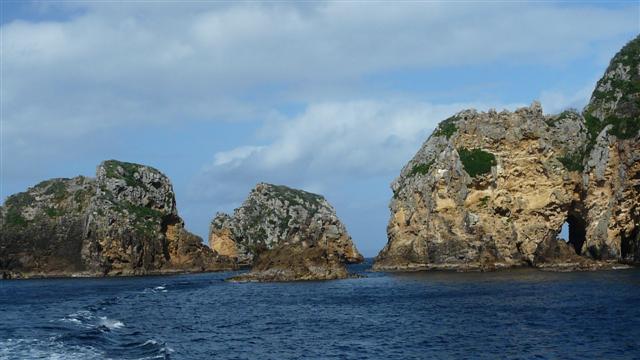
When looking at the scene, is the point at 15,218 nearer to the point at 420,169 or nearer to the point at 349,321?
the point at 420,169

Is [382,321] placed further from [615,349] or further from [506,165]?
[506,165]

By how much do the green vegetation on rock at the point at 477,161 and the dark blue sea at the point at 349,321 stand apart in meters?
26.3

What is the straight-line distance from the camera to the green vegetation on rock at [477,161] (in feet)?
387

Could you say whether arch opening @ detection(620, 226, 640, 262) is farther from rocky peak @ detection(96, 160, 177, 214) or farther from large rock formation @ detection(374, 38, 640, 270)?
rocky peak @ detection(96, 160, 177, 214)

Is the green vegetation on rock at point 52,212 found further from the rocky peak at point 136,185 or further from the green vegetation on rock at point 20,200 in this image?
the rocky peak at point 136,185

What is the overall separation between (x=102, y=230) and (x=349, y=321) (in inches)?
4015

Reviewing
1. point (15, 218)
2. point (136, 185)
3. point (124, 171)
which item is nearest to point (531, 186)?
point (136, 185)

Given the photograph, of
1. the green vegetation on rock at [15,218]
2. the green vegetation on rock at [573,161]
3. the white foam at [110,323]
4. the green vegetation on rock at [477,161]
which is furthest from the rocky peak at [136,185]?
the white foam at [110,323]

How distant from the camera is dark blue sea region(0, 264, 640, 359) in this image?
45375 millimetres

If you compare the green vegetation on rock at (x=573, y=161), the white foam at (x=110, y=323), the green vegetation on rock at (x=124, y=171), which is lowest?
the white foam at (x=110, y=323)

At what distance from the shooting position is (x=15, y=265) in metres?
156

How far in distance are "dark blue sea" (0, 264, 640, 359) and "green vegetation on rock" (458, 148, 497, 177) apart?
26.3 m

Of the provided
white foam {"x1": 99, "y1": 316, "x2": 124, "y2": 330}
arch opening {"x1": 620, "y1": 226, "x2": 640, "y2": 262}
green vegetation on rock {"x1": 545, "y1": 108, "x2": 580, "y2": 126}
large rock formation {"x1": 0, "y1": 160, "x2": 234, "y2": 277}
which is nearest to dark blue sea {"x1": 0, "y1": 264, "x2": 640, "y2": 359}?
white foam {"x1": 99, "y1": 316, "x2": 124, "y2": 330}

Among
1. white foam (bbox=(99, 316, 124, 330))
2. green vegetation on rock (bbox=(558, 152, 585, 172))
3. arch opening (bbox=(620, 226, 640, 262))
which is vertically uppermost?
green vegetation on rock (bbox=(558, 152, 585, 172))
